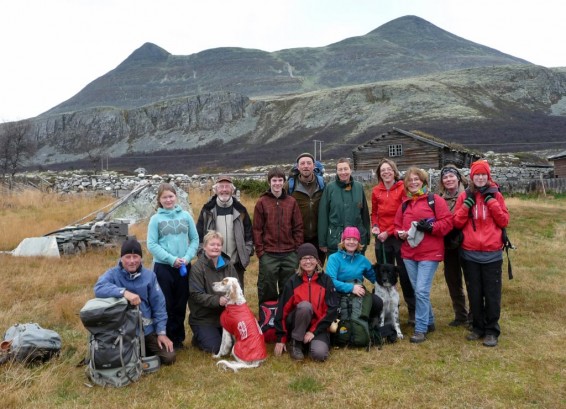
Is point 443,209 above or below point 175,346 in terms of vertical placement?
above

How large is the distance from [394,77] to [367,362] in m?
136

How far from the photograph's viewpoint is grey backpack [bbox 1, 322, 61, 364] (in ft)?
14.6

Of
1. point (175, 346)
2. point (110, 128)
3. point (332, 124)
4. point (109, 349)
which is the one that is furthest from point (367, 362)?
point (110, 128)

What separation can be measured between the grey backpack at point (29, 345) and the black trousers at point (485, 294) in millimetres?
4739

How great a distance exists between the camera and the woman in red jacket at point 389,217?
550 cm

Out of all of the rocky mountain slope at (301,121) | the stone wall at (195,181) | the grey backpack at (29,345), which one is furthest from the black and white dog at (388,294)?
the rocky mountain slope at (301,121)

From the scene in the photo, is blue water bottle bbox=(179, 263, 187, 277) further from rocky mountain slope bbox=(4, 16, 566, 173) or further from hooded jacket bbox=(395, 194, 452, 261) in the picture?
rocky mountain slope bbox=(4, 16, 566, 173)

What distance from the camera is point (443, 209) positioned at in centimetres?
505

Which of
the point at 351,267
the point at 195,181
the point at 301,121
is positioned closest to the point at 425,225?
the point at 351,267

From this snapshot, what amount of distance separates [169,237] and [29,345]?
179 cm

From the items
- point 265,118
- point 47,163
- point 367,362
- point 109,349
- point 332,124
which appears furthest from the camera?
point 265,118

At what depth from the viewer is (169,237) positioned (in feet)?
16.7

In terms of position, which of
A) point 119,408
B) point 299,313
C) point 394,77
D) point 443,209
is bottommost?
point 119,408

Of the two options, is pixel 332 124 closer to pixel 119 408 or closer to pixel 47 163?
pixel 47 163
